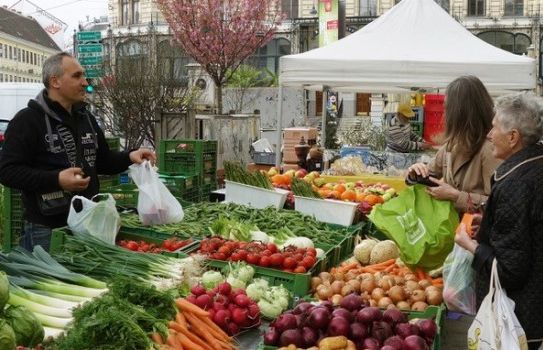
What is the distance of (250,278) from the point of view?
4.78m

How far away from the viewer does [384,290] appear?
15.4 feet

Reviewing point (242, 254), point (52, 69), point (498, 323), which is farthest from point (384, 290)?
point (52, 69)

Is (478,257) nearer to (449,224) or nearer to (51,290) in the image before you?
(449,224)

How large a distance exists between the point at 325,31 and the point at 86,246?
494 inches

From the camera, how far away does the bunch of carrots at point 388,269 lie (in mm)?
4871

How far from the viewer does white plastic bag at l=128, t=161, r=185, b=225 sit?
562 cm

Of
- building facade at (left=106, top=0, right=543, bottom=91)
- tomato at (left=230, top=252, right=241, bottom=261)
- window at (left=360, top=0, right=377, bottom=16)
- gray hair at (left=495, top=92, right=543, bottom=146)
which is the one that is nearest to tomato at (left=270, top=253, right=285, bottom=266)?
tomato at (left=230, top=252, right=241, bottom=261)

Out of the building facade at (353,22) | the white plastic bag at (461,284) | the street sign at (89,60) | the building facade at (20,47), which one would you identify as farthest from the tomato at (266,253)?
the building facade at (20,47)

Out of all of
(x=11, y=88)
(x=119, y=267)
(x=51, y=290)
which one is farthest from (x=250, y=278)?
(x=11, y=88)

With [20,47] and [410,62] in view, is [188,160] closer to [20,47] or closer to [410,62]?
[410,62]

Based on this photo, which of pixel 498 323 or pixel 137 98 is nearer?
pixel 498 323

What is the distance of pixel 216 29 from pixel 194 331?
21.1 metres

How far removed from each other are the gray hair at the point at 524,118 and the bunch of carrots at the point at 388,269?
1707 millimetres

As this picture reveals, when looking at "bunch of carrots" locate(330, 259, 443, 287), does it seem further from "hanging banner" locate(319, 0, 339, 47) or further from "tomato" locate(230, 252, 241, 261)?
"hanging banner" locate(319, 0, 339, 47)
